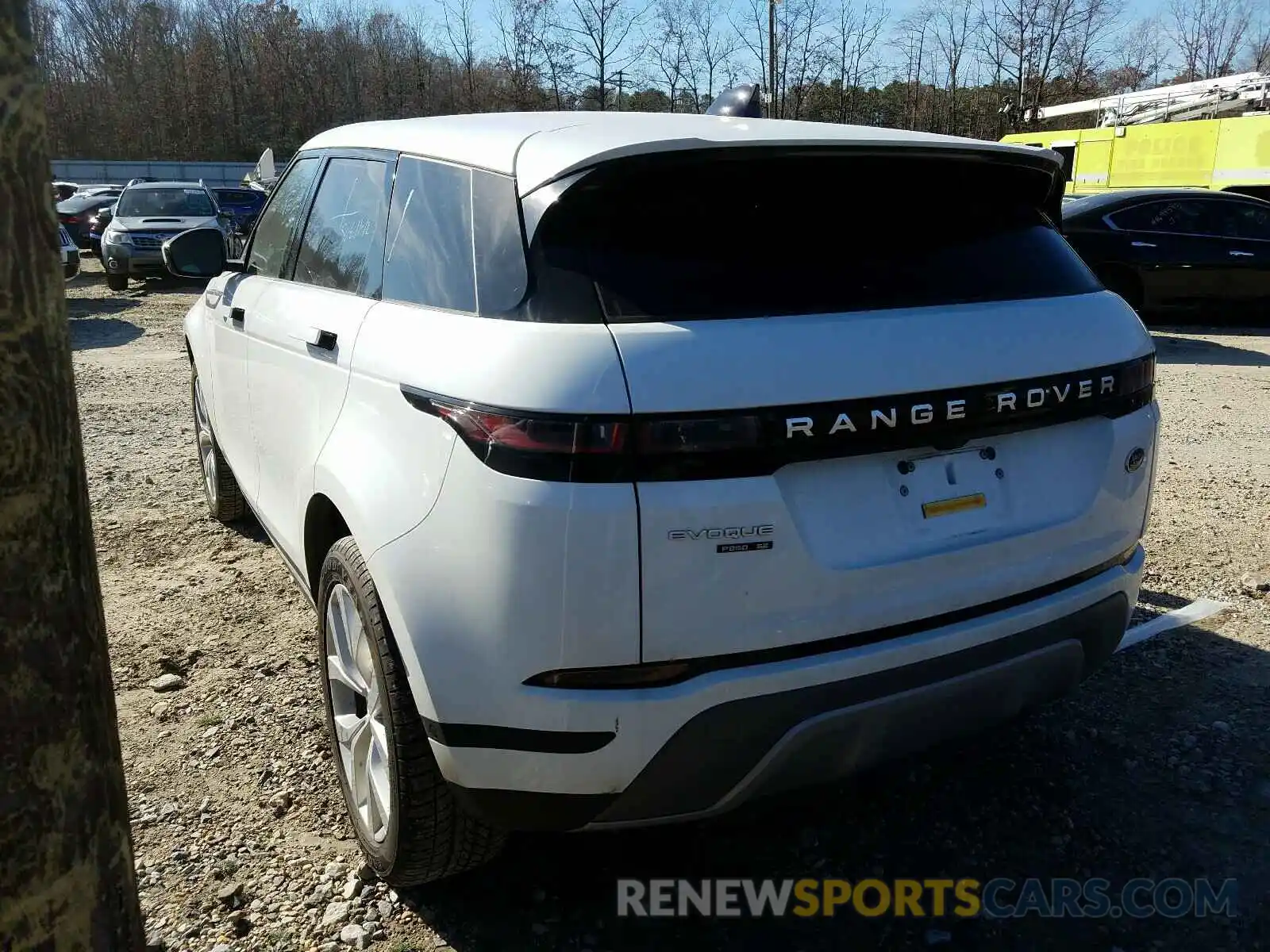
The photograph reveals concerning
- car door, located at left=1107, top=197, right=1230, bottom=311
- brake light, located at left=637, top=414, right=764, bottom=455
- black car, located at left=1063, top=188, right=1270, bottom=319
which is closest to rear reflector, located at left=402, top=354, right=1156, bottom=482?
brake light, located at left=637, top=414, right=764, bottom=455

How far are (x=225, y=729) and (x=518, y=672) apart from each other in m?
1.89

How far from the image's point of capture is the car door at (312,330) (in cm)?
279

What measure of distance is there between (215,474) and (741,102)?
10.8 feet

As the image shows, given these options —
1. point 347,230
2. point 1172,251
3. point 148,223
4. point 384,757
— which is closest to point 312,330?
point 347,230

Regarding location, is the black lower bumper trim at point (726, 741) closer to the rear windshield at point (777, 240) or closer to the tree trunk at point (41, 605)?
the rear windshield at point (777, 240)

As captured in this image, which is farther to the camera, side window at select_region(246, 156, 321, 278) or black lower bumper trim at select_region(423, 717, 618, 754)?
side window at select_region(246, 156, 321, 278)

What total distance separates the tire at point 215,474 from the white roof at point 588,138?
2.65 m

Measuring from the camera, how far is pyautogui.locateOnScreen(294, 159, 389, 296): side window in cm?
290

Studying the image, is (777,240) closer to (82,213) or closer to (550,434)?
(550,434)

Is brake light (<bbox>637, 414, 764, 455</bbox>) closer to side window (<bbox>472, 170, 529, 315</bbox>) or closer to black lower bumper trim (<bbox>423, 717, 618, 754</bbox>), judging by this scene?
side window (<bbox>472, 170, 529, 315</bbox>)

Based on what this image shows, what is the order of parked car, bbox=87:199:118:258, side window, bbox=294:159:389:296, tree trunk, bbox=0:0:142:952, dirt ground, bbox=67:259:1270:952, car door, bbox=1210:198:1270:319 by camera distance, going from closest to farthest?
1. tree trunk, bbox=0:0:142:952
2. dirt ground, bbox=67:259:1270:952
3. side window, bbox=294:159:389:296
4. car door, bbox=1210:198:1270:319
5. parked car, bbox=87:199:118:258

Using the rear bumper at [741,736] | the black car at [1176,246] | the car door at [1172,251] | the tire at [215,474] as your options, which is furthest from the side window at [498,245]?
the car door at [1172,251]

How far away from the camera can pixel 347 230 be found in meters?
3.15

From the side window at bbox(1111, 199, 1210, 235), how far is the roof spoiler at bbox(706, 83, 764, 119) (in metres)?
9.75
